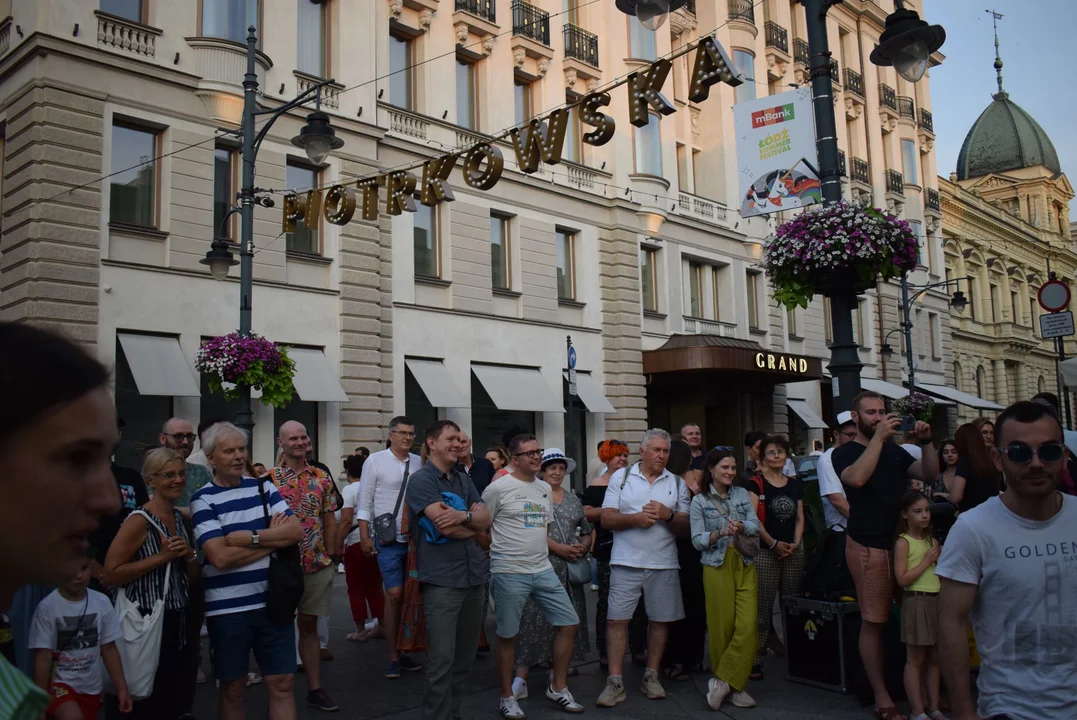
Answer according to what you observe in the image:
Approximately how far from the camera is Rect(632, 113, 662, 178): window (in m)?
26.8

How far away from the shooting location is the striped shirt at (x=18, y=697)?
123 centimetres

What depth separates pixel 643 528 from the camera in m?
7.73

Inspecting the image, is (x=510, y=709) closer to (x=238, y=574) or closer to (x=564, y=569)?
(x=564, y=569)

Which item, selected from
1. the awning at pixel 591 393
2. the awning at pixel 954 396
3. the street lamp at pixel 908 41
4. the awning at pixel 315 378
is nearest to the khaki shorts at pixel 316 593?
the street lamp at pixel 908 41

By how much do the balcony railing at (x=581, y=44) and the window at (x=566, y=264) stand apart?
15.9 feet

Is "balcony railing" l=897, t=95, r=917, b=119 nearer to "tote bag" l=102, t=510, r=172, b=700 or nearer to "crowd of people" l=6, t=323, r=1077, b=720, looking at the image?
"crowd of people" l=6, t=323, r=1077, b=720

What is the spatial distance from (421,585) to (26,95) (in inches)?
544

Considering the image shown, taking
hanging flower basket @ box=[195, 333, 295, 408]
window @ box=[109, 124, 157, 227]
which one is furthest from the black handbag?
window @ box=[109, 124, 157, 227]

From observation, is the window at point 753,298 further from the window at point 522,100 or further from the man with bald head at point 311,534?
the man with bald head at point 311,534

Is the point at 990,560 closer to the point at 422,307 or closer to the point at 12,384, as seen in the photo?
the point at 12,384

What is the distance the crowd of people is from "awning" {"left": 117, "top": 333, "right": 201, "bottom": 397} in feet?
27.0

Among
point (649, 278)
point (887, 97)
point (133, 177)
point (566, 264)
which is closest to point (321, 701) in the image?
point (133, 177)

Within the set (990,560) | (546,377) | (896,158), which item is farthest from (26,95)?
(896,158)

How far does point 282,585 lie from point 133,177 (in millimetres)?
13736
